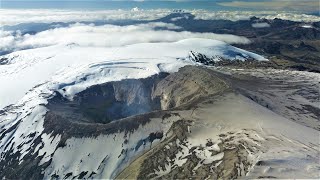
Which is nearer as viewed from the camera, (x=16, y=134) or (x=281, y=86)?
(x=16, y=134)

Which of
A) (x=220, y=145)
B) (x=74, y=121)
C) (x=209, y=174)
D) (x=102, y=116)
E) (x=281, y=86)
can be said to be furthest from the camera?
(x=281, y=86)

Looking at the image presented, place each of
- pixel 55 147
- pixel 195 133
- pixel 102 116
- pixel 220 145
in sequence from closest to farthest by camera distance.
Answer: pixel 220 145
pixel 195 133
pixel 55 147
pixel 102 116

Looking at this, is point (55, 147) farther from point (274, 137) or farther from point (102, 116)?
point (274, 137)

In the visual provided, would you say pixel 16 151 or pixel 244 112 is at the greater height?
pixel 244 112

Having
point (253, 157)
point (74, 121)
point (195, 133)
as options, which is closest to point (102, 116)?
point (74, 121)

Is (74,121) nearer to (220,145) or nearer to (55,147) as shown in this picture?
(55,147)

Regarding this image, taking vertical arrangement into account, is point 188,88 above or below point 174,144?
below

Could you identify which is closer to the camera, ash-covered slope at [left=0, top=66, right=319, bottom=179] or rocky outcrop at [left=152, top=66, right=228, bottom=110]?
ash-covered slope at [left=0, top=66, right=319, bottom=179]

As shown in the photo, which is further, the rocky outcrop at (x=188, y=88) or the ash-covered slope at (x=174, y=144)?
the rocky outcrop at (x=188, y=88)

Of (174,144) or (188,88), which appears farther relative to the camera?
(188,88)

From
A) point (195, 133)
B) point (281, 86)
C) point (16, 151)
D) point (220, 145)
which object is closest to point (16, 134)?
point (16, 151)
